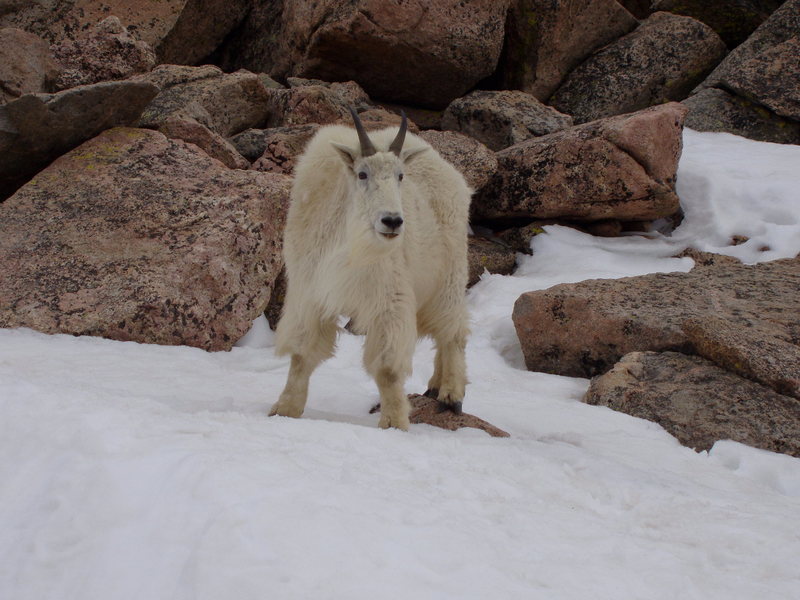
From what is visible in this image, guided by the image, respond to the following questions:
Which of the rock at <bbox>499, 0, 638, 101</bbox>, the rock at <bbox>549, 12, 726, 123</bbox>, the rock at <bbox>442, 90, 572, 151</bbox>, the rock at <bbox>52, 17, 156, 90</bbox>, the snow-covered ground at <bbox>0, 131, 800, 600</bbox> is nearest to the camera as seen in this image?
the snow-covered ground at <bbox>0, 131, 800, 600</bbox>

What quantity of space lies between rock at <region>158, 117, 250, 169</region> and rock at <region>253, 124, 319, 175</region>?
51cm

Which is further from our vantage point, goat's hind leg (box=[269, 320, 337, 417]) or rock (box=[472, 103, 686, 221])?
rock (box=[472, 103, 686, 221])

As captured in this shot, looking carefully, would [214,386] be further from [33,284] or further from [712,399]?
[712,399]

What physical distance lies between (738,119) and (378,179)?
10182 millimetres

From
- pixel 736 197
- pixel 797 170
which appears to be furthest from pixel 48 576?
pixel 797 170

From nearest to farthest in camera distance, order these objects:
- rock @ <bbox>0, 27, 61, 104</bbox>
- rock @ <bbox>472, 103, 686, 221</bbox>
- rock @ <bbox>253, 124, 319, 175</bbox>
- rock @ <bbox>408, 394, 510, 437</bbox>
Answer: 1. rock @ <bbox>408, 394, 510, 437</bbox>
2. rock @ <bbox>253, 124, 319, 175</bbox>
3. rock @ <bbox>0, 27, 61, 104</bbox>
4. rock @ <bbox>472, 103, 686, 221</bbox>

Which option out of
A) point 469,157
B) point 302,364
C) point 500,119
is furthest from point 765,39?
point 302,364

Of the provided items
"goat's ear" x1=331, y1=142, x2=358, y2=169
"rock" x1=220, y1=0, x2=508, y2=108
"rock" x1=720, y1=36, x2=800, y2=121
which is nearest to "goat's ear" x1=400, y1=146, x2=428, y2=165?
"goat's ear" x1=331, y1=142, x2=358, y2=169

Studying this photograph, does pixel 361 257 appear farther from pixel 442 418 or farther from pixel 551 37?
pixel 551 37

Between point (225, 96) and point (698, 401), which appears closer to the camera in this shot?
point (698, 401)

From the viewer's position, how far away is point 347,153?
4.69 meters

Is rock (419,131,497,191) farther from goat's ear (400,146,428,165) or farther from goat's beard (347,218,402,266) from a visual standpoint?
goat's beard (347,218,402,266)

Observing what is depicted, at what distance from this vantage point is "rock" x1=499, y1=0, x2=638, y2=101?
1335 centimetres

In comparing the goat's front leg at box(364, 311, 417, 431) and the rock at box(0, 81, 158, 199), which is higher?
the rock at box(0, 81, 158, 199)
